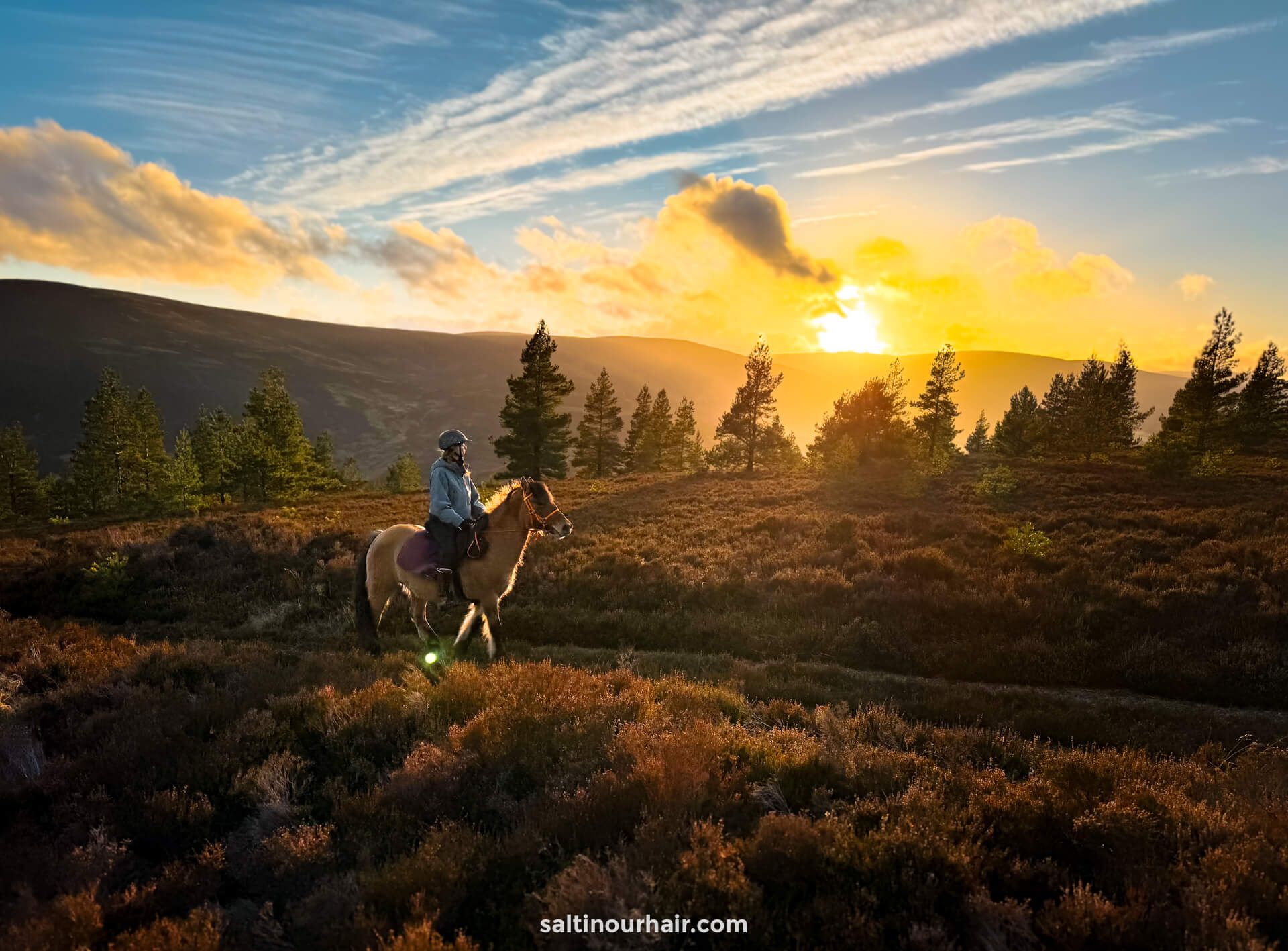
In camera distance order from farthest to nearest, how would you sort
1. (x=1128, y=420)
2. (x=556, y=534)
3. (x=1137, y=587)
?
(x=1128, y=420), (x=1137, y=587), (x=556, y=534)

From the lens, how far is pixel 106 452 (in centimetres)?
4550

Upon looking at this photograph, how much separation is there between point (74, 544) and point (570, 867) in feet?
74.0

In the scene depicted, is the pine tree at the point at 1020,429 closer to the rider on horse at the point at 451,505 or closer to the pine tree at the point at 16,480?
the rider on horse at the point at 451,505

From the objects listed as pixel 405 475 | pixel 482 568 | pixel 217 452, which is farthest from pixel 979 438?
pixel 217 452

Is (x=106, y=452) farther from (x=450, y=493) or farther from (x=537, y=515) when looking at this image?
(x=537, y=515)

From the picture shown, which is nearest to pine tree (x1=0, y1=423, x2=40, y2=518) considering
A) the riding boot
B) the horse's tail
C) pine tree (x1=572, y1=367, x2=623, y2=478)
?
pine tree (x1=572, y1=367, x2=623, y2=478)

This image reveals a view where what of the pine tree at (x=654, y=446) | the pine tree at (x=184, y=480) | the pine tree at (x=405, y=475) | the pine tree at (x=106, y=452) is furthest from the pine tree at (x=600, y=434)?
the pine tree at (x=106, y=452)

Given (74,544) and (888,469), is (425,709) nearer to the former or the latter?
(74,544)

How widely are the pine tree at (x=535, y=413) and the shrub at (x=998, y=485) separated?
93.1ft

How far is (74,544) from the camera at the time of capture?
58.3 feet

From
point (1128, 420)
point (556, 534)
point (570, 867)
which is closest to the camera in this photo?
point (570, 867)

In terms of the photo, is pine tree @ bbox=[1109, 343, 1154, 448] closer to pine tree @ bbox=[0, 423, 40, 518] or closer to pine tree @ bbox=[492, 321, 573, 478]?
pine tree @ bbox=[492, 321, 573, 478]

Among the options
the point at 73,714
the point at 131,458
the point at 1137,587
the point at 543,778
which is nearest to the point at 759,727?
the point at 543,778

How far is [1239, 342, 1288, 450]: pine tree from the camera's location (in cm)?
4050
